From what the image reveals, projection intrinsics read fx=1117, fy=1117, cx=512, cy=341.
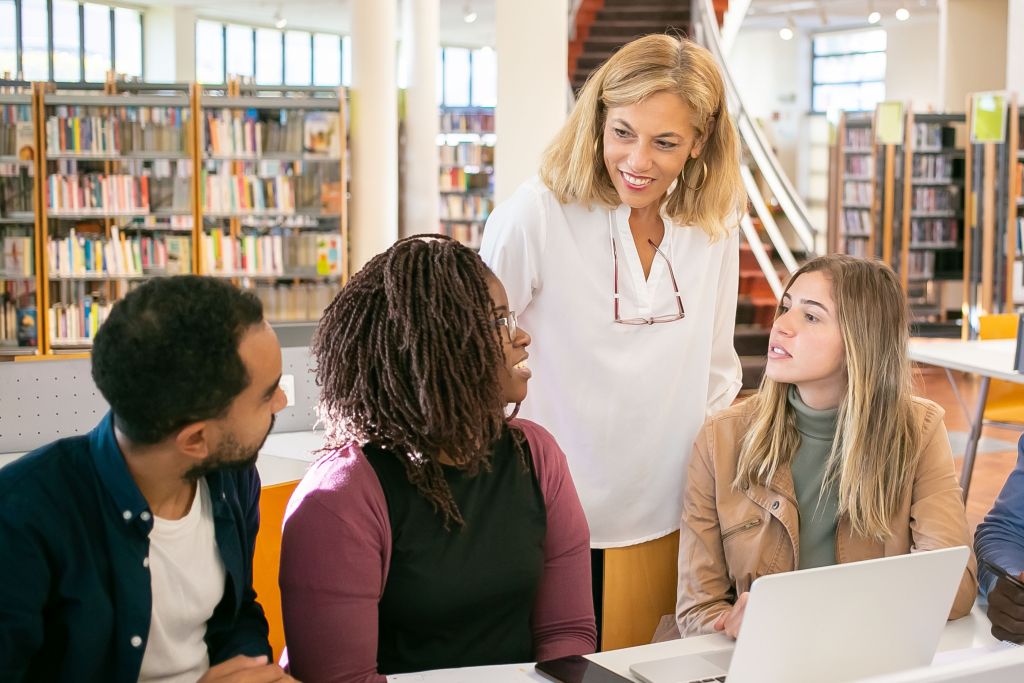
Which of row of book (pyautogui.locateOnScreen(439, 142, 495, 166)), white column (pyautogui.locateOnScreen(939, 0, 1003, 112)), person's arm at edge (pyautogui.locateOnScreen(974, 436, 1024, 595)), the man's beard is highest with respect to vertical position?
white column (pyautogui.locateOnScreen(939, 0, 1003, 112))

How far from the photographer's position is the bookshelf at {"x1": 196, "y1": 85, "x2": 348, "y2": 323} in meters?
7.18

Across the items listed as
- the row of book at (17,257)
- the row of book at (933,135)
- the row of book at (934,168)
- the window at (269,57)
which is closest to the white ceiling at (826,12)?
the row of book at (933,135)

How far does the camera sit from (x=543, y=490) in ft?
5.32

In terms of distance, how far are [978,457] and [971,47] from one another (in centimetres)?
667

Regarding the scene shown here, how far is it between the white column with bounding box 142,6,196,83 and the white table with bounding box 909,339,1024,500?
11.3m

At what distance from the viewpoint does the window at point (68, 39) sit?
1316cm

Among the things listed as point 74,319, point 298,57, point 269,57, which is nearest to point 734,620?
point 74,319

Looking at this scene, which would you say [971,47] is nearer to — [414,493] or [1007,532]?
[1007,532]

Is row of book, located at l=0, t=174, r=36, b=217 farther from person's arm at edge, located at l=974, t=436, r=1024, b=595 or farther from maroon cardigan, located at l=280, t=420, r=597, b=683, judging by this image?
person's arm at edge, located at l=974, t=436, r=1024, b=595

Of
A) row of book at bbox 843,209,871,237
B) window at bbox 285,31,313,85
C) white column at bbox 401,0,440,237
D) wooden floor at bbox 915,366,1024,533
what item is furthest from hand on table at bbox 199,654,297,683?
window at bbox 285,31,313,85

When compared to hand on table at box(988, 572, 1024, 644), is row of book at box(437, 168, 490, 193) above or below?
above

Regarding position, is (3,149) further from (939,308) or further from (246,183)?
(939,308)

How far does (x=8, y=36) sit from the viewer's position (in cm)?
1309

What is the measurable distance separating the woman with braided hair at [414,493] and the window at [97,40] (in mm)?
13351
